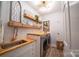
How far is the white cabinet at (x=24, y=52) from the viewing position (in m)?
1.05

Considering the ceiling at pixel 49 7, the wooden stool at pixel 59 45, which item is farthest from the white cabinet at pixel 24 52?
the ceiling at pixel 49 7

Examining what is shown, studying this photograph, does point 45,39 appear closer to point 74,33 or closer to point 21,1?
point 74,33

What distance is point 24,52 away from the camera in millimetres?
1158

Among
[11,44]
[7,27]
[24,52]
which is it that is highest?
[7,27]

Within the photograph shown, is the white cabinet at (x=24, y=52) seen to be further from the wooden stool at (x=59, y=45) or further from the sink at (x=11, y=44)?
the wooden stool at (x=59, y=45)

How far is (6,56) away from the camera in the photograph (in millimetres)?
1027

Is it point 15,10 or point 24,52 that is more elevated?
point 15,10

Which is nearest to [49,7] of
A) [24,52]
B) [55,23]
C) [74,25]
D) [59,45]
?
[55,23]

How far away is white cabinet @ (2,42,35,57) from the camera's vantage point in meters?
1.05

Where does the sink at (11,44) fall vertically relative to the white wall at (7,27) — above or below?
below

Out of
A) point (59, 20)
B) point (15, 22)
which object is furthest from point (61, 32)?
point (15, 22)

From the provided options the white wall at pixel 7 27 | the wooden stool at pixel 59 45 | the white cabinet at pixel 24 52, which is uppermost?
the white wall at pixel 7 27

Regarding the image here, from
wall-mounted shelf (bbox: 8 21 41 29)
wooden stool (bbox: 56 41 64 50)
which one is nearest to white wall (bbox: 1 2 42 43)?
wall-mounted shelf (bbox: 8 21 41 29)

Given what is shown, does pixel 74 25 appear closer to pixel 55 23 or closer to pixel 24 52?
pixel 55 23
